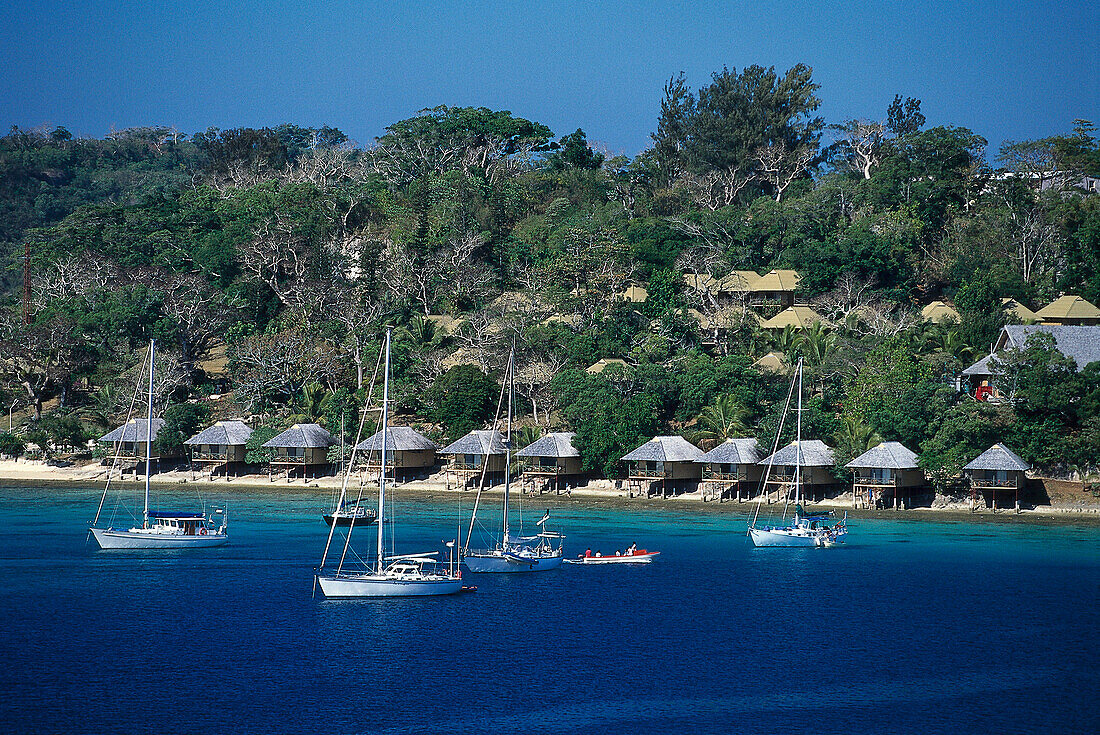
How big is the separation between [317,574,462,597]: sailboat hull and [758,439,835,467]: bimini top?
22808 mm

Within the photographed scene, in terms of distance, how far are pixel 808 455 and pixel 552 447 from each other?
13.2 m

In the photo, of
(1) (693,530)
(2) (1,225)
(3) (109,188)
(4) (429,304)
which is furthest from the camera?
(3) (109,188)

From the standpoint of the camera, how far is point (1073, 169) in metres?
84.3

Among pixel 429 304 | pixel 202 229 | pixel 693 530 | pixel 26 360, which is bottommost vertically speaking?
pixel 693 530

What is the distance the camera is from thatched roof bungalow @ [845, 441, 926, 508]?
5378 cm

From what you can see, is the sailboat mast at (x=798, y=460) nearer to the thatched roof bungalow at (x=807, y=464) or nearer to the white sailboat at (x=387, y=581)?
the thatched roof bungalow at (x=807, y=464)

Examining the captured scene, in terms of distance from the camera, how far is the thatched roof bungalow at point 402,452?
62.8 metres

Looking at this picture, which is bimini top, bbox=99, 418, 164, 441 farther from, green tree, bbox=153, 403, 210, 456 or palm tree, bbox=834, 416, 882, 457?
palm tree, bbox=834, 416, 882, 457

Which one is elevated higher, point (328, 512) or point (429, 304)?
point (429, 304)

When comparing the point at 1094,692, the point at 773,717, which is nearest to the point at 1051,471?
the point at 1094,692

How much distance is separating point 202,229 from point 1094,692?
3099 inches

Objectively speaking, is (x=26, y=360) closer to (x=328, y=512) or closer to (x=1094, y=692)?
(x=328, y=512)

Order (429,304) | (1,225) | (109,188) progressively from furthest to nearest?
(109,188)
(1,225)
(429,304)

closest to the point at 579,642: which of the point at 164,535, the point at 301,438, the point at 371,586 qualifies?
the point at 371,586
